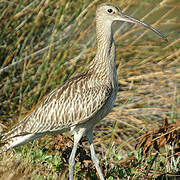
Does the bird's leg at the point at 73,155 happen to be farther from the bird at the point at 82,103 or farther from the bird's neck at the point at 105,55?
the bird's neck at the point at 105,55

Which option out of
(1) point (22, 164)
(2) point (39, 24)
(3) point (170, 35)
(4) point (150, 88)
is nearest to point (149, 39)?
(3) point (170, 35)

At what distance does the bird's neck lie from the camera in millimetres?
4359

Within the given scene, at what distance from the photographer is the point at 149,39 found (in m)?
6.34

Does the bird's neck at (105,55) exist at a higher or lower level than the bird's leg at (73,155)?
higher

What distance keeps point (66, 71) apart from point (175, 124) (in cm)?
173

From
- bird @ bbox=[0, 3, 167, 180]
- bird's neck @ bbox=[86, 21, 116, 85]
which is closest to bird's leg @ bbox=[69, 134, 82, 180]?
bird @ bbox=[0, 3, 167, 180]

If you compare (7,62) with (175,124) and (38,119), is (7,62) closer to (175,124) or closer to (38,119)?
(38,119)

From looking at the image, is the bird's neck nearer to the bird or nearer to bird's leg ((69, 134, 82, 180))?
the bird

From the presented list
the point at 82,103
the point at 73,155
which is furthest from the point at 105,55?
the point at 73,155

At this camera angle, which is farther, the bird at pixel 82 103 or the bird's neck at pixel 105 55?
the bird's neck at pixel 105 55

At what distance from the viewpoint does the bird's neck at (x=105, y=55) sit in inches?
172

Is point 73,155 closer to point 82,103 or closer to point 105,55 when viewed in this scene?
point 82,103

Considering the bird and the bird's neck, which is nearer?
the bird

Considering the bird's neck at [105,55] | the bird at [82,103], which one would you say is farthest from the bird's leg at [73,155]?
the bird's neck at [105,55]
